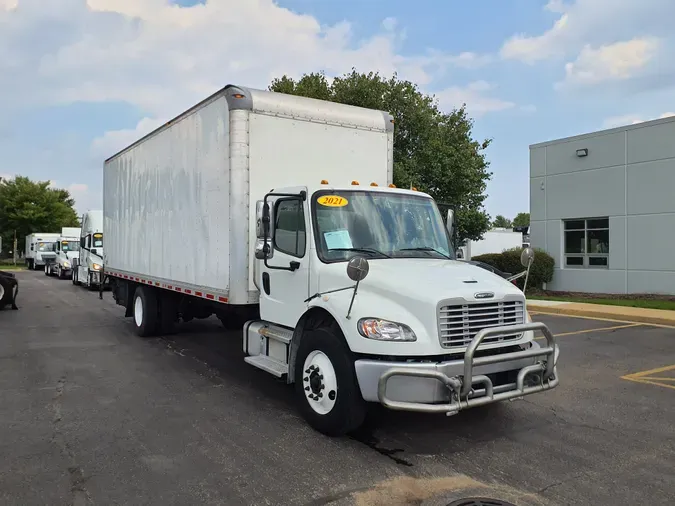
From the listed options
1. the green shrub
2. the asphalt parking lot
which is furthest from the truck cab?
the green shrub

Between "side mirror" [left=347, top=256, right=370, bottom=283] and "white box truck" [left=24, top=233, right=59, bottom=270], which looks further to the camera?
"white box truck" [left=24, top=233, right=59, bottom=270]

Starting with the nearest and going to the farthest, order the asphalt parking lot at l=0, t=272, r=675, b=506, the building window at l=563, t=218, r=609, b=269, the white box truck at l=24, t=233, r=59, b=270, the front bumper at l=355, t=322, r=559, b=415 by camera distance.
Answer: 1. the asphalt parking lot at l=0, t=272, r=675, b=506
2. the front bumper at l=355, t=322, r=559, b=415
3. the building window at l=563, t=218, r=609, b=269
4. the white box truck at l=24, t=233, r=59, b=270

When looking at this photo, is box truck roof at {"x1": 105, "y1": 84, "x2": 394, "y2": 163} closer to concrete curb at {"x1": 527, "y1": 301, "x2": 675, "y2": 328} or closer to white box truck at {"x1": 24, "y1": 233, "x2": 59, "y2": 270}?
concrete curb at {"x1": 527, "y1": 301, "x2": 675, "y2": 328}

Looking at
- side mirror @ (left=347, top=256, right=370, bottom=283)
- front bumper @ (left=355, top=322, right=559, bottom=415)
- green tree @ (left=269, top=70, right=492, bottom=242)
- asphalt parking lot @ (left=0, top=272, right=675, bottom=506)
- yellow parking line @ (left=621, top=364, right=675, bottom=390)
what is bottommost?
yellow parking line @ (left=621, top=364, right=675, bottom=390)

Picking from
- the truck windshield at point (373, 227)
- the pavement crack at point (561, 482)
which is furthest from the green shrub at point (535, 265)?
the pavement crack at point (561, 482)

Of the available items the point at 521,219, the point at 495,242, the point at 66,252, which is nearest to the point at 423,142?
the point at 495,242

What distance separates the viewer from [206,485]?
13.9ft

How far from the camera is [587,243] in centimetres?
2056

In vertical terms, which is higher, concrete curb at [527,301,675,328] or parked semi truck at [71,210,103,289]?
parked semi truck at [71,210,103,289]

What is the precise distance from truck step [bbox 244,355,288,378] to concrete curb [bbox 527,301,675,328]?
1042 cm

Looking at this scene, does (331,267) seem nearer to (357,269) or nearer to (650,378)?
(357,269)

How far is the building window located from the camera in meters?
20.0

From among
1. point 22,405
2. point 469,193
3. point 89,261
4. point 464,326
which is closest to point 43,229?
point 89,261

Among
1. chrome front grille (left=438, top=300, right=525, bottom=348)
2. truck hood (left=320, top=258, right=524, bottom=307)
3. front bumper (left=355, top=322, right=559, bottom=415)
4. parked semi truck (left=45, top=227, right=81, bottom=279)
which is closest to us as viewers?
front bumper (left=355, top=322, right=559, bottom=415)
